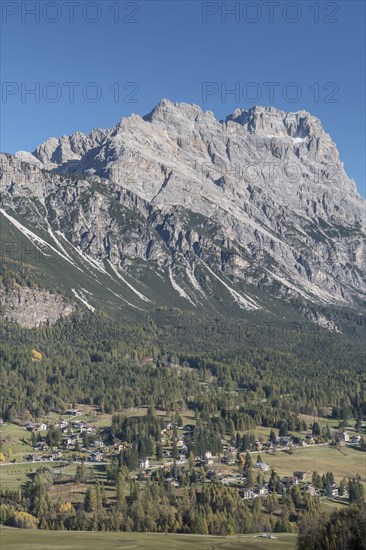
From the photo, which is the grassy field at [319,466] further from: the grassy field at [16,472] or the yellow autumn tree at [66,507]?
the yellow autumn tree at [66,507]

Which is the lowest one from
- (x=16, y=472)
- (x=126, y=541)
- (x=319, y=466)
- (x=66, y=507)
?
(x=126, y=541)

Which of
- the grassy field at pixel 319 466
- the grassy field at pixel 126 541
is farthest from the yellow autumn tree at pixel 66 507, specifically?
the grassy field at pixel 319 466

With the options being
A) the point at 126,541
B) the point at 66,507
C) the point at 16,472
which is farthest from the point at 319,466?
the point at 126,541

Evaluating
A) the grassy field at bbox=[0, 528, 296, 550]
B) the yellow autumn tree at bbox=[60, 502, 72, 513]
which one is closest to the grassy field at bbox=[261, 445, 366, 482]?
the yellow autumn tree at bbox=[60, 502, 72, 513]

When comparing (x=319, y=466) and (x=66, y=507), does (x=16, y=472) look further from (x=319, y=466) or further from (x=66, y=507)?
(x=319, y=466)

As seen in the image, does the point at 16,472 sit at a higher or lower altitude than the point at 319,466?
lower

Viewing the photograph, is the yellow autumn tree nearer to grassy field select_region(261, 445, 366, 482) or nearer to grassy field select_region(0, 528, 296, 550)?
grassy field select_region(0, 528, 296, 550)

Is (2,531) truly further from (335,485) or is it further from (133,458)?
(335,485)

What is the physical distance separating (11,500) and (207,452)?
6487 cm

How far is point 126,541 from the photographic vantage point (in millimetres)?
114750

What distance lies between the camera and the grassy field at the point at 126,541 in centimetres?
10817

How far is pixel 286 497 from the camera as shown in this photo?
149 metres

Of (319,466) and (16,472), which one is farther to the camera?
(319,466)

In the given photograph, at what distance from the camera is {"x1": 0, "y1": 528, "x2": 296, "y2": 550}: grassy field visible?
355 ft
